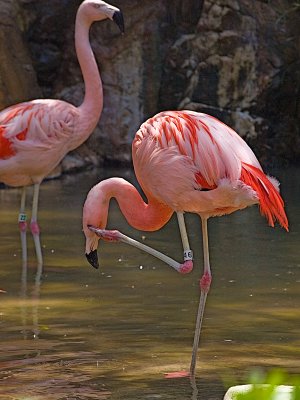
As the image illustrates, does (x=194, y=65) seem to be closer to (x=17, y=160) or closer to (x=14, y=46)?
(x=14, y=46)

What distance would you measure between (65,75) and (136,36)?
892mm

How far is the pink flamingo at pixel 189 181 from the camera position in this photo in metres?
3.42

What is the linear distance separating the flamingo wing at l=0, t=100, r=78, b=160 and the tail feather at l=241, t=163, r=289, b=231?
8.36 ft

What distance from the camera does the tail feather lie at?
3.37 metres

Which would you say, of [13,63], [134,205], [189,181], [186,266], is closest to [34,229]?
[134,205]

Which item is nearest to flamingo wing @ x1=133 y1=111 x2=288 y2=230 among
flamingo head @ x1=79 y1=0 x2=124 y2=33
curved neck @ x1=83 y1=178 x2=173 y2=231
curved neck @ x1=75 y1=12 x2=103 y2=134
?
curved neck @ x1=83 y1=178 x2=173 y2=231

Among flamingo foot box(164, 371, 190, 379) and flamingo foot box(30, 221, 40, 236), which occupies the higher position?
flamingo foot box(164, 371, 190, 379)

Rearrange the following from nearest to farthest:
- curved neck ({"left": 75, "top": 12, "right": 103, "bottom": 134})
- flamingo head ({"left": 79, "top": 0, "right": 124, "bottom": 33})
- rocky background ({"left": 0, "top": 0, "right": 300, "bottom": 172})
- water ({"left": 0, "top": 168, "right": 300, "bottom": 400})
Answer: water ({"left": 0, "top": 168, "right": 300, "bottom": 400}) < curved neck ({"left": 75, "top": 12, "right": 103, "bottom": 134}) < flamingo head ({"left": 79, "top": 0, "right": 124, "bottom": 33}) < rocky background ({"left": 0, "top": 0, "right": 300, "bottom": 172})

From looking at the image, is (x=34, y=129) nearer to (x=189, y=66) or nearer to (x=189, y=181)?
(x=189, y=181)

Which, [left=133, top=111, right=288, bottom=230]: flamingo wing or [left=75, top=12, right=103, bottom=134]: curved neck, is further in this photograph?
[left=75, top=12, right=103, bottom=134]: curved neck

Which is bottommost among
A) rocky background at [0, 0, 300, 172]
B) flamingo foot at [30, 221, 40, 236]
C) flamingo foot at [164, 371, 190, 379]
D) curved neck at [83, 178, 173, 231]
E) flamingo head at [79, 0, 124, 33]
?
rocky background at [0, 0, 300, 172]

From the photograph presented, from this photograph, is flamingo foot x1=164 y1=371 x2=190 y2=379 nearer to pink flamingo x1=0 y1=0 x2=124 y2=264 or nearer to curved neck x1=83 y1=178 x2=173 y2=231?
curved neck x1=83 y1=178 x2=173 y2=231

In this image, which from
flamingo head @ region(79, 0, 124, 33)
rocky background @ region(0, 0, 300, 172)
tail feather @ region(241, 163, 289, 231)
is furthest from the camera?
rocky background @ region(0, 0, 300, 172)

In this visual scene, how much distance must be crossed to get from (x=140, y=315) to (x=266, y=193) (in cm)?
107
